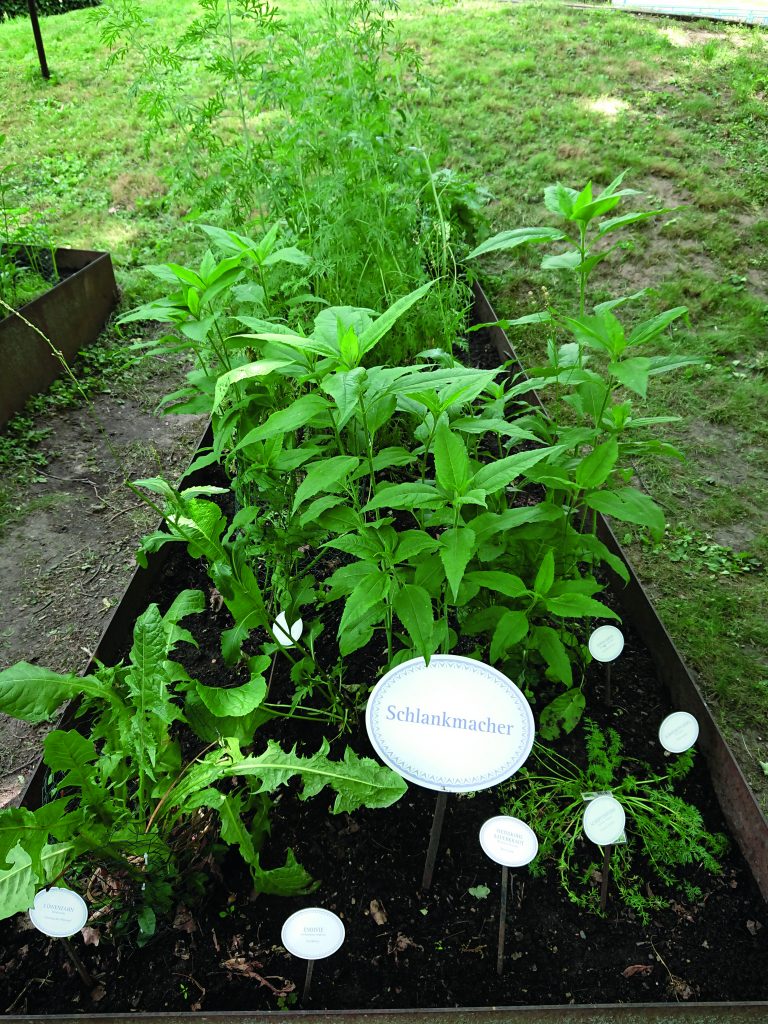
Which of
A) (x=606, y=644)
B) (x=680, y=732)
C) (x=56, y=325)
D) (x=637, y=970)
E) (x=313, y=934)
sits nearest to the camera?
(x=313, y=934)

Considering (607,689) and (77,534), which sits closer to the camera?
(607,689)

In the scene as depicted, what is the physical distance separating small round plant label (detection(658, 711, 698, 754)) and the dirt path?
4.65 ft

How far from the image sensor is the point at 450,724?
1.34 meters

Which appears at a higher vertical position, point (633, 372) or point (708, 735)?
point (633, 372)

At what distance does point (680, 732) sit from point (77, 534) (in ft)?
7.59

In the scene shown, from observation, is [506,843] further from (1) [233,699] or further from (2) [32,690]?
(2) [32,690]

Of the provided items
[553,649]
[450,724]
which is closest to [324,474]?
[450,724]

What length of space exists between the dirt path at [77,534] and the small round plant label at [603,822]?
1358 mm

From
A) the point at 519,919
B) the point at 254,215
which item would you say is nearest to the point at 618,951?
the point at 519,919

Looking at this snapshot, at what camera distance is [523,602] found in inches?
62.9

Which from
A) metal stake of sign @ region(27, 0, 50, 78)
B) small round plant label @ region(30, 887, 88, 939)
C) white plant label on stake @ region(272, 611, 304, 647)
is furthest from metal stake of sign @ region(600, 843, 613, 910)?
metal stake of sign @ region(27, 0, 50, 78)

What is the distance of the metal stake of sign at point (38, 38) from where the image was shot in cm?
553

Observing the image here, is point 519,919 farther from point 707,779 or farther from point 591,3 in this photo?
point 591,3

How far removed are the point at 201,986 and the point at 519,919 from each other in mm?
626
